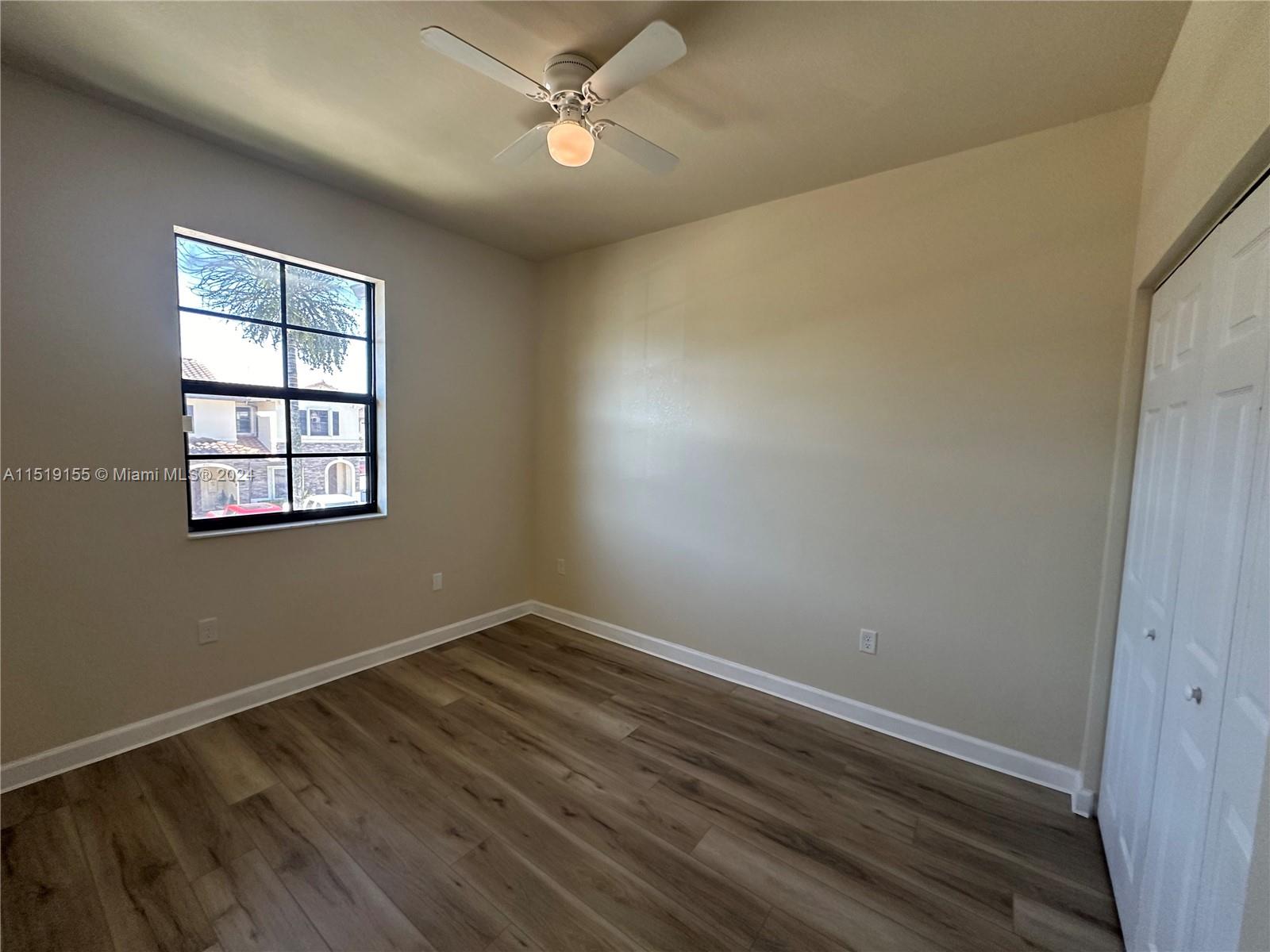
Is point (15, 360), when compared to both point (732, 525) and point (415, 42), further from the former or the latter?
point (732, 525)

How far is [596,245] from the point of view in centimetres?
341

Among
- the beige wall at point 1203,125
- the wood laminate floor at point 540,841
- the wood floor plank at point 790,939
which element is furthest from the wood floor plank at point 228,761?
the beige wall at point 1203,125

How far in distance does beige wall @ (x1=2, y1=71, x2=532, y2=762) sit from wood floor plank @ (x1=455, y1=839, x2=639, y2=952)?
1.74 meters

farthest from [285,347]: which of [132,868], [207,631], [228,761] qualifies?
[132,868]

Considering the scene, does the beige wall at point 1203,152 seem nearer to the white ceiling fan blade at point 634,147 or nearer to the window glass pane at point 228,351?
the white ceiling fan blade at point 634,147

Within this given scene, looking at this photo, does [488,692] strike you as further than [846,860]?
Yes

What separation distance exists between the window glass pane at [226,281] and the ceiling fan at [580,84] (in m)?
1.52

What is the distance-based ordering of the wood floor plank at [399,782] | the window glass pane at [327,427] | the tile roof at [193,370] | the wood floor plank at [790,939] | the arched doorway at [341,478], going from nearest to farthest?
1. the wood floor plank at [790,939]
2. the wood floor plank at [399,782]
3. the tile roof at [193,370]
4. the window glass pane at [327,427]
5. the arched doorway at [341,478]

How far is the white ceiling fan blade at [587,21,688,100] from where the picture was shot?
1.29 meters

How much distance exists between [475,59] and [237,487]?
228cm

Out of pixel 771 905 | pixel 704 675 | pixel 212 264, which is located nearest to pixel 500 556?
pixel 704 675

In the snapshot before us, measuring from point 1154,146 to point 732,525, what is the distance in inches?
88.2

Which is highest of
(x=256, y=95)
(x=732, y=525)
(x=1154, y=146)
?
(x=256, y=95)

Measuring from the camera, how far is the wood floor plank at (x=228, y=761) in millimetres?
1949
